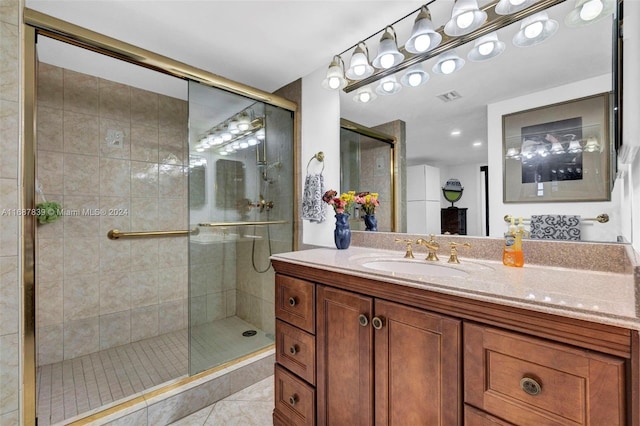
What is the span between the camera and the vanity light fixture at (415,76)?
1476 millimetres

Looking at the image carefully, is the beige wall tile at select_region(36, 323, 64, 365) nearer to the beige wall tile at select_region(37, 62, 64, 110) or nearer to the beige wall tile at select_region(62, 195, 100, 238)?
the beige wall tile at select_region(62, 195, 100, 238)

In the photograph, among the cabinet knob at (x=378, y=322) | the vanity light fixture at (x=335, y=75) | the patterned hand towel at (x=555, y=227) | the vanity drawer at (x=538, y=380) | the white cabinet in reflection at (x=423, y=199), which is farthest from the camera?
the vanity light fixture at (x=335, y=75)

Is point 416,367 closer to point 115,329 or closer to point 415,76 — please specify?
point 415,76

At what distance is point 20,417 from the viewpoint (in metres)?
1.17

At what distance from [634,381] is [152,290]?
281 cm

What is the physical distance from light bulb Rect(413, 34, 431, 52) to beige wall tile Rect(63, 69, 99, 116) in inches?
92.2

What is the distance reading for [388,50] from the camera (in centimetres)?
145

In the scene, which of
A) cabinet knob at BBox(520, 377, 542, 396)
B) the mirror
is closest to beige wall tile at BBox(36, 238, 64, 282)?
the mirror

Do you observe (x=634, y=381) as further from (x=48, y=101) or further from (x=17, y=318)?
(x=48, y=101)

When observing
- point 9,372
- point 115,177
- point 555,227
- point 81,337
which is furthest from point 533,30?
point 81,337

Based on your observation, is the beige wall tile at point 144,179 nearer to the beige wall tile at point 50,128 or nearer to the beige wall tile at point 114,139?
the beige wall tile at point 114,139

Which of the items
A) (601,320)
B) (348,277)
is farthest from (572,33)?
(348,277)

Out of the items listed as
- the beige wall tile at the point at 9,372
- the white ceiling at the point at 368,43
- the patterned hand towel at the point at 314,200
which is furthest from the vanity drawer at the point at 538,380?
the beige wall tile at the point at 9,372

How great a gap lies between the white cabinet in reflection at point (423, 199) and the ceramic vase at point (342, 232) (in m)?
0.35
